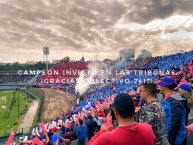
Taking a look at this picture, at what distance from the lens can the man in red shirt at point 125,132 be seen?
245 cm

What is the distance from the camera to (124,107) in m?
2.66

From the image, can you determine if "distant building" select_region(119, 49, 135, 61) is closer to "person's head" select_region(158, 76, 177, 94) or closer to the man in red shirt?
"person's head" select_region(158, 76, 177, 94)

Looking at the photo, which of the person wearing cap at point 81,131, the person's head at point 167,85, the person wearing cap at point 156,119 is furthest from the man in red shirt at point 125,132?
the person wearing cap at point 81,131

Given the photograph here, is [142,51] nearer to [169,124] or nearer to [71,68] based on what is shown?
[71,68]

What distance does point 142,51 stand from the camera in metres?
83.2

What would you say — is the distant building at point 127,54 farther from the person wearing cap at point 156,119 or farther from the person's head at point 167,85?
the person wearing cap at point 156,119

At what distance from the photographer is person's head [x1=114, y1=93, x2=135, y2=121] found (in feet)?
8.71

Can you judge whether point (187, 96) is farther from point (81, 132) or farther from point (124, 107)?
point (81, 132)

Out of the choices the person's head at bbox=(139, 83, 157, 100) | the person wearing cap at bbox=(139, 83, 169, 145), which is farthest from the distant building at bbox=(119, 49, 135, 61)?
the person wearing cap at bbox=(139, 83, 169, 145)

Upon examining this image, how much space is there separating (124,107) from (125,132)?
0.85ft

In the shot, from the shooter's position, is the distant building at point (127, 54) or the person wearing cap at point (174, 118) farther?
the distant building at point (127, 54)

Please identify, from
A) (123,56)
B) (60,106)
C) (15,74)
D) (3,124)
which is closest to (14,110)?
(60,106)

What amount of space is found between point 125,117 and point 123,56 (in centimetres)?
8615

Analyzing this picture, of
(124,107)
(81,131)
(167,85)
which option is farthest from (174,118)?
(81,131)
